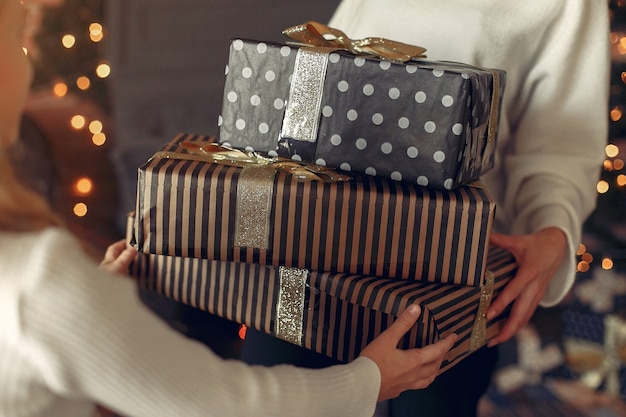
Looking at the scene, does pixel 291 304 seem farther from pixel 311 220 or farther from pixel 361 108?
pixel 361 108

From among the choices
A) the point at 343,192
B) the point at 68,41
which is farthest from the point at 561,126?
the point at 68,41

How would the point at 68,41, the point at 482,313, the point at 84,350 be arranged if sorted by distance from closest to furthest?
the point at 84,350
the point at 482,313
the point at 68,41

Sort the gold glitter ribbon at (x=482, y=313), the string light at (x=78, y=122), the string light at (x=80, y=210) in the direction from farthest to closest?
the string light at (x=78, y=122)
the string light at (x=80, y=210)
the gold glitter ribbon at (x=482, y=313)

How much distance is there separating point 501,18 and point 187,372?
0.70 m

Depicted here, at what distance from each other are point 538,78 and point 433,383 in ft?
1.61

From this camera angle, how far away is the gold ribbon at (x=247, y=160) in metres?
0.80

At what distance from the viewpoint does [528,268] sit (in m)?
0.96

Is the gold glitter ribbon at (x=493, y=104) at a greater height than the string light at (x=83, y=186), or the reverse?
the gold glitter ribbon at (x=493, y=104)

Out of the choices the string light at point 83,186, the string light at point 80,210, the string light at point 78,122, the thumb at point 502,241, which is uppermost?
the thumb at point 502,241

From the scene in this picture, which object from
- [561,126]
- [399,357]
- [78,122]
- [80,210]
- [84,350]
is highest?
[561,126]

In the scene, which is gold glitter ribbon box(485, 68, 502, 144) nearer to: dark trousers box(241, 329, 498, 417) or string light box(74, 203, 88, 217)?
dark trousers box(241, 329, 498, 417)

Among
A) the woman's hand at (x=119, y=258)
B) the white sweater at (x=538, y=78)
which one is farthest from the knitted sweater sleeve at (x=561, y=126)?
the woman's hand at (x=119, y=258)

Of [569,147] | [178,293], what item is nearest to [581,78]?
[569,147]

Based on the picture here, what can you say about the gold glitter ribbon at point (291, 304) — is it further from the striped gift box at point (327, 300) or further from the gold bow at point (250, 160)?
the gold bow at point (250, 160)
